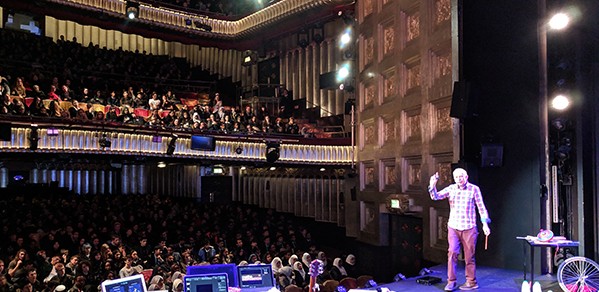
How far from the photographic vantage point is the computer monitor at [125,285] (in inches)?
189

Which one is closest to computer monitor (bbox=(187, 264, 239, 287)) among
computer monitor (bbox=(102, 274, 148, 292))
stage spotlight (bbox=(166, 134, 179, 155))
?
computer monitor (bbox=(102, 274, 148, 292))

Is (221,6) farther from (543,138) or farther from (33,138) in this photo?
(543,138)

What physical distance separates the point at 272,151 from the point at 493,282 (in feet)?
23.9

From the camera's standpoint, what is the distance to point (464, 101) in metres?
7.28

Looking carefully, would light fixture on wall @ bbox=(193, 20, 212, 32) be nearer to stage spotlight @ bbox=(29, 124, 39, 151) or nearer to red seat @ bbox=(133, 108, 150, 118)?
red seat @ bbox=(133, 108, 150, 118)

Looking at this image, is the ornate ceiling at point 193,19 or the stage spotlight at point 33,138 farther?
the ornate ceiling at point 193,19

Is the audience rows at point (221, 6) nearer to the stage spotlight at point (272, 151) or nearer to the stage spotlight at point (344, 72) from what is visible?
the stage spotlight at point (344, 72)

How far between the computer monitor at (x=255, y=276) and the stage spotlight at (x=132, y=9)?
486 inches

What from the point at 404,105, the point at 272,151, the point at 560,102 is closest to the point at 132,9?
the point at 272,151

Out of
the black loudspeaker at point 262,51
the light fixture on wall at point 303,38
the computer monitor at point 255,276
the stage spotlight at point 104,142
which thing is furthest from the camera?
the black loudspeaker at point 262,51

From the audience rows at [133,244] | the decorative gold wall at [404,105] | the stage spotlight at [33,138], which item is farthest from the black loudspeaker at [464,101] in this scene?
the stage spotlight at [33,138]

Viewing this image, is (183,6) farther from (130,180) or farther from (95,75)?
(130,180)

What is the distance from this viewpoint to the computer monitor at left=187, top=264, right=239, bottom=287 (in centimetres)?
564

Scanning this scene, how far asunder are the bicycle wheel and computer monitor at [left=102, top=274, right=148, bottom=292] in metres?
4.31
